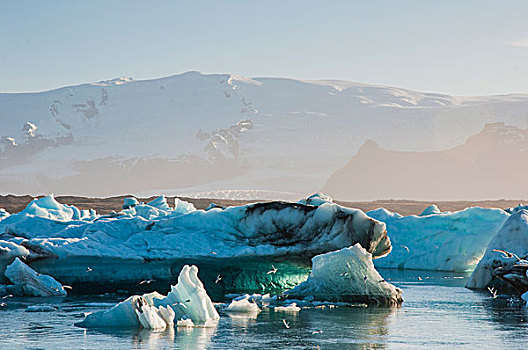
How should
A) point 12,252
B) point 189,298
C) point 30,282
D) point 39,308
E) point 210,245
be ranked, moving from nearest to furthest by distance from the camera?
point 189,298
point 39,308
point 30,282
point 12,252
point 210,245

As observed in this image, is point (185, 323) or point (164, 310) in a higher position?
point (164, 310)

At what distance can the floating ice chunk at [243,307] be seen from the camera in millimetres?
12837

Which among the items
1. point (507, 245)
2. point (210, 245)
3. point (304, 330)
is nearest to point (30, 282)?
point (210, 245)

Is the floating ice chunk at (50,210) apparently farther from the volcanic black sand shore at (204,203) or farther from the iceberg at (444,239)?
the volcanic black sand shore at (204,203)

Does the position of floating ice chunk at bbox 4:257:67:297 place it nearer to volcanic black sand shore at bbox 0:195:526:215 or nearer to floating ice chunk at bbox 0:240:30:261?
floating ice chunk at bbox 0:240:30:261

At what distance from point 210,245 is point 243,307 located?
126 inches

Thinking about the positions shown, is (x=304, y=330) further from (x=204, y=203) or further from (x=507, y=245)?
(x=204, y=203)

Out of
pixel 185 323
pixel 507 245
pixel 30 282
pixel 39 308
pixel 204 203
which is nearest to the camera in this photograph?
pixel 185 323

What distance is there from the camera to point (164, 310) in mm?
11023

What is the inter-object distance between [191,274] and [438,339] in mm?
3587

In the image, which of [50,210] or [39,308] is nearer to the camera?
[39,308]

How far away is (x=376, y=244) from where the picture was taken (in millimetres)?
15844

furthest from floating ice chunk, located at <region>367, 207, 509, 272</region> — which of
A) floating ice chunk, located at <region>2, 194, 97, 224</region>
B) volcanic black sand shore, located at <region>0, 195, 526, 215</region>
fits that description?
volcanic black sand shore, located at <region>0, 195, 526, 215</region>

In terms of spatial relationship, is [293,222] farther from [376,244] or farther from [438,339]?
[438,339]
